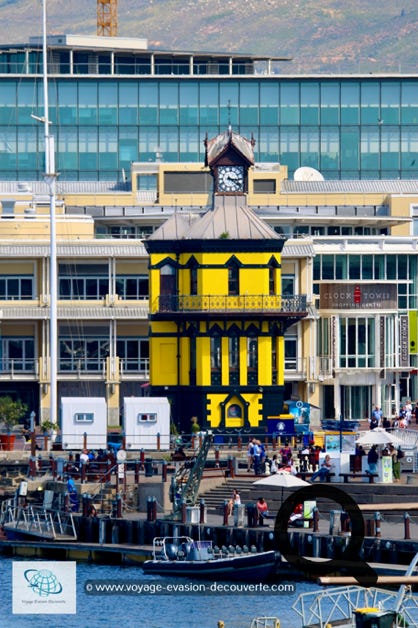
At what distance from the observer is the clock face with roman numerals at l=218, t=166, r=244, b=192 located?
133875mm

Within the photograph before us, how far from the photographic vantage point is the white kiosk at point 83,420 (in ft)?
402

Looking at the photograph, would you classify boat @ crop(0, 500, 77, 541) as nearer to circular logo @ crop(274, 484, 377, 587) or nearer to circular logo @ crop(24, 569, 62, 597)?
circular logo @ crop(24, 569, 62, 597)

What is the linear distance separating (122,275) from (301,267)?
10431 mm

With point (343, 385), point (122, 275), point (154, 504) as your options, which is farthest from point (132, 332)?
point (154, 504)

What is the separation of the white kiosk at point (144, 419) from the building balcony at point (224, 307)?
270 inches

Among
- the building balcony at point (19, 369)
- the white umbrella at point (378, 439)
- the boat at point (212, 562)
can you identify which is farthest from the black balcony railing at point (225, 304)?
the boat at point (212, 562)

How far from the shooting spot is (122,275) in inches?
5925

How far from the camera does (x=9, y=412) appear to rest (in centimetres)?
13612

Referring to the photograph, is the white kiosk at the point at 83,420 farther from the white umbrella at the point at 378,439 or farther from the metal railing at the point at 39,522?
the white umbrella at the point at 378,439

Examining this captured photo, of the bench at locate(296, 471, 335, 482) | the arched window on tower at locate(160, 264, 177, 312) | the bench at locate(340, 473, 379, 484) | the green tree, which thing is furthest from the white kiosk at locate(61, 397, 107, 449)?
the bench at locate(340, 473, 379, 484)

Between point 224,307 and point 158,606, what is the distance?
38.7 meters

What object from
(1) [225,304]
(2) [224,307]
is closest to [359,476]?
(2) [224,307]

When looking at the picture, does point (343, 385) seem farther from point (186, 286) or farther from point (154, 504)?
point (154, 504)

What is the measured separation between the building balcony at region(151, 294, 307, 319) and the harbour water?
32.0 m
